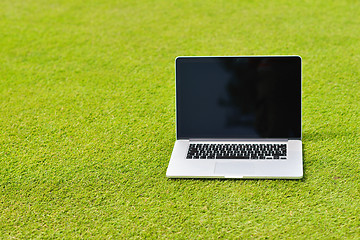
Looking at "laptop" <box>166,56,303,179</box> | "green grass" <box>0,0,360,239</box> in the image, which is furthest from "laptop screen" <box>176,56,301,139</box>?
"green grass" <box>0,0,360,239</box>

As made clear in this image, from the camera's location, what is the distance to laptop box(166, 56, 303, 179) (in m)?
2.04

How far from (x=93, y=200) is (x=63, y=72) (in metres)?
1.45

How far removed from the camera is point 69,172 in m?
2.04

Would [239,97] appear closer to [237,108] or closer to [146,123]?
[237,108]

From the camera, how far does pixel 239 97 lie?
6.86 feet

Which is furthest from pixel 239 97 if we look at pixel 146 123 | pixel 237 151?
pixel 146 123

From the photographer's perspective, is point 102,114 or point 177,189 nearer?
point 177,189

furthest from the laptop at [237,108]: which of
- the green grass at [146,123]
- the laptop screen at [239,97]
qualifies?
the green grass at [146,123]

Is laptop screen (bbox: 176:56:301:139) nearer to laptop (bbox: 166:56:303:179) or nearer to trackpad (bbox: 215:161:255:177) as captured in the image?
laptop (bbox: 166:56:303:179)

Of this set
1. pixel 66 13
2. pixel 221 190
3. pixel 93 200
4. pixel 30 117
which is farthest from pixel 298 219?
pixel 66 13

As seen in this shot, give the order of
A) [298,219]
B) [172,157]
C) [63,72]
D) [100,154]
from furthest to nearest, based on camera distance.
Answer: [63,72], [100,154], [172,157], [298,219]

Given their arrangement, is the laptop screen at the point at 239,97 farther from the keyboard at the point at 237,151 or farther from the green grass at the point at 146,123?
the green grass at the point at 146,123

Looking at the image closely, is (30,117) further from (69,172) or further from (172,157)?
(172,157)

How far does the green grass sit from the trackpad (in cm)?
3
